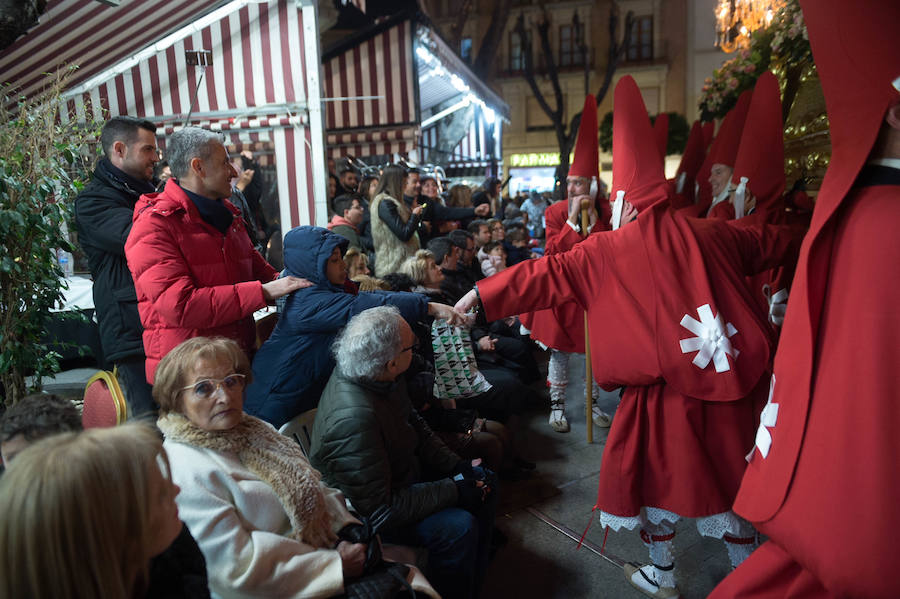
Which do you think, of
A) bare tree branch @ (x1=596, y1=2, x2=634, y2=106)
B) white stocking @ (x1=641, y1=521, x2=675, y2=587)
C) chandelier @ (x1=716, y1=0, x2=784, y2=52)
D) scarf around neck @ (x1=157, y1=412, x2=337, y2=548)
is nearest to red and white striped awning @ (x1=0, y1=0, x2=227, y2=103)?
scarf around neck @ (x1=157, y1=412, x2=337, y2=548)

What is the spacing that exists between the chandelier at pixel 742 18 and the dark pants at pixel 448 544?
278 inches

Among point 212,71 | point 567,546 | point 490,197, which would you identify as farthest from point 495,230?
point 567,546

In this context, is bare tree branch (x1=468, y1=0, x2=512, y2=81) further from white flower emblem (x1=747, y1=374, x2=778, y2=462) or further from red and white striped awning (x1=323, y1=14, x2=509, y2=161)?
white flower emblem (x1=747, y1=374, x2=778, y2=462)

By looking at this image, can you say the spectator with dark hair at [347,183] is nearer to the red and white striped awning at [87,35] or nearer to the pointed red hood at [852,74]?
the red and white striped awning at [87,35]

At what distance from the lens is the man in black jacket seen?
2.94 metres

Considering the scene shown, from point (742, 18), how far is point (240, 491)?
8785 millimetres

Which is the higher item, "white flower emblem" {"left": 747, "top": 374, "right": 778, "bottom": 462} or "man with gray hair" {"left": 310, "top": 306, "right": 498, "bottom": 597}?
"white flower emblem" {"left": 747, "top": 374, "right": 778, "bottom": 462}

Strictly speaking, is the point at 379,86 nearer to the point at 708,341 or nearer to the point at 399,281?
the point at 399,281

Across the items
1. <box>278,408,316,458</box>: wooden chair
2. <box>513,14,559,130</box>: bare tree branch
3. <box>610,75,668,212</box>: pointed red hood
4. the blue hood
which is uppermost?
<box>513,14,559,130</box>: bare tree branch

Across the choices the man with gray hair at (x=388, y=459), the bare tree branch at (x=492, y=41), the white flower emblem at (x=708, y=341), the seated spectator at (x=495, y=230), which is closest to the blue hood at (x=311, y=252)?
the man with gray hair at (x=388, y=459)

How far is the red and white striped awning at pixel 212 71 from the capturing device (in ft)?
18.4

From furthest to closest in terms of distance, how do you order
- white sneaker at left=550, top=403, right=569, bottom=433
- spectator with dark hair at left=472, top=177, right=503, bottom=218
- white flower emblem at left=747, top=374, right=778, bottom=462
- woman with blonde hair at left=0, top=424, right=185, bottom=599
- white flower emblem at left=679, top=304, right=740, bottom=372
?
spectator with dark hair at left=472, top=177, right=503, bottom=218 → white sneaker at left=550, top=403, right=569, bottom=433 → white flower emblem at left=679, top=304, right=740, bottom=372 → white flower emblem at left=747, top=374, right=778, bottom=462 → woman with blonde hair at left=0, top=424, right=185, bottom=599

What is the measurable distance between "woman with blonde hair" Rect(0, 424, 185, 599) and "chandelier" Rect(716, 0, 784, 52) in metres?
7.99

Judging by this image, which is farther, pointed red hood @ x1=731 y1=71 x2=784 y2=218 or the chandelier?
the chandelier
